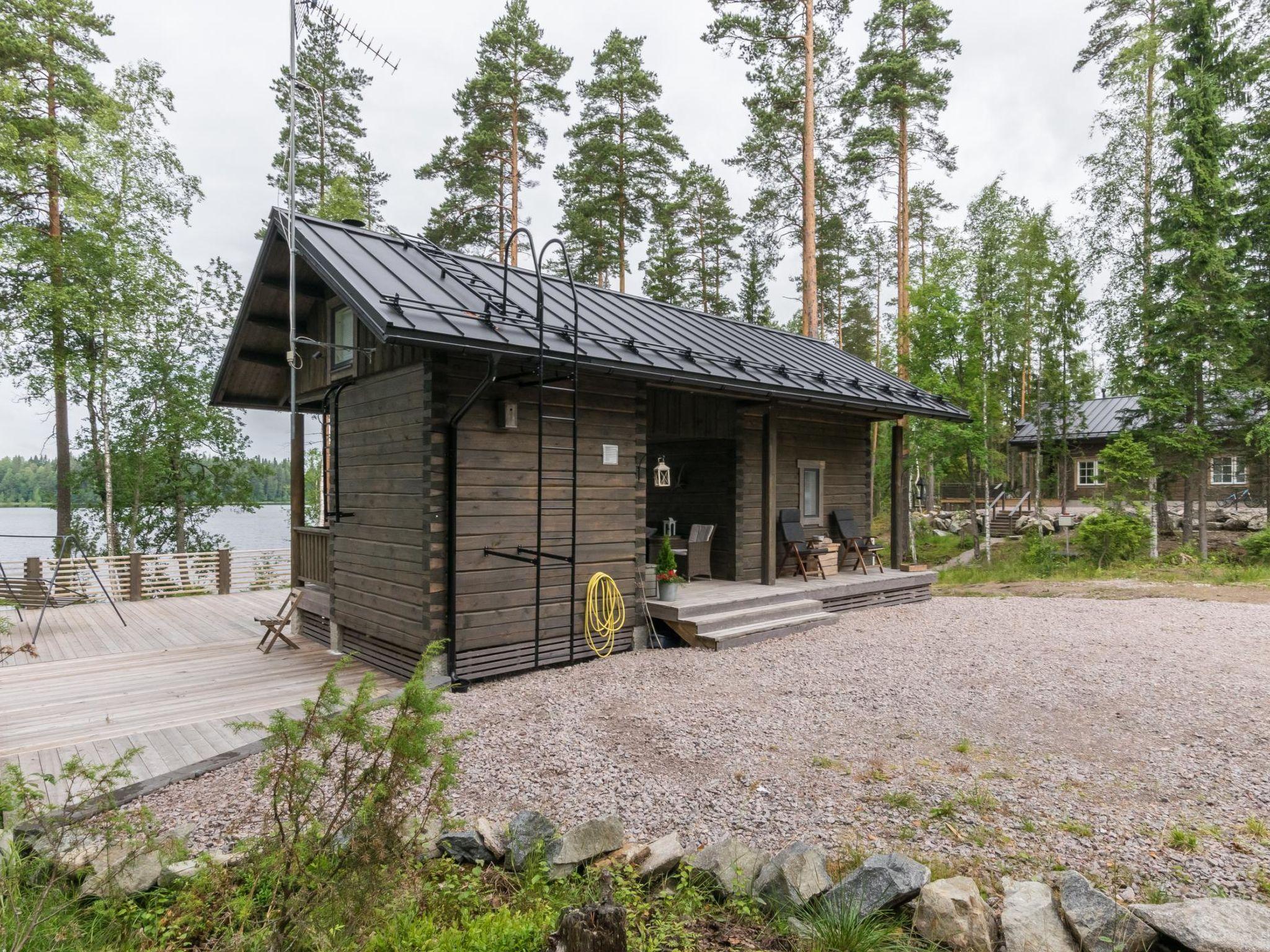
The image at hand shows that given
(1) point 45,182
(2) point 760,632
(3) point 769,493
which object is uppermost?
(1) point 45,182

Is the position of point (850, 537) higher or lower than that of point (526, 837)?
higher

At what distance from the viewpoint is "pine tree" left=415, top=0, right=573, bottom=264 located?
1482cm

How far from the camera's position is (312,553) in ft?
26.7

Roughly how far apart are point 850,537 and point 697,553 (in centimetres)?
277

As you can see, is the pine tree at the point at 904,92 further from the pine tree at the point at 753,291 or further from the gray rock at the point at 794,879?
the gray rock at the point at 794,879

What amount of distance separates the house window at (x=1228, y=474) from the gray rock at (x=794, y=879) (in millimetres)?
22918

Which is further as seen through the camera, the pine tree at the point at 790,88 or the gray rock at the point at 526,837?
the pine tree at the point at 790,88

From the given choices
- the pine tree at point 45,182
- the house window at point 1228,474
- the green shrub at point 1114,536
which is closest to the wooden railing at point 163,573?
the pine tree at point 45,182

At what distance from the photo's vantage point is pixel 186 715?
500cm

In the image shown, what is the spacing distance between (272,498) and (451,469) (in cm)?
1566

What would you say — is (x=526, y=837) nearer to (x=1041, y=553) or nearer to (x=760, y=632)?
(x=760, y=632)

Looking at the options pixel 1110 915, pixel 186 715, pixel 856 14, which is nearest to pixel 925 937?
pixel 1110 915

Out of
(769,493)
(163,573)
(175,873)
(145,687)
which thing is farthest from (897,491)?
(163,573)

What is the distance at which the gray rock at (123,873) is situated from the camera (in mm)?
2547
